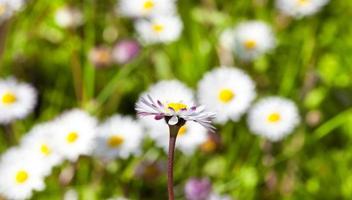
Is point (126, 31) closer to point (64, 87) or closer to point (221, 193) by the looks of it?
point (64, 87)

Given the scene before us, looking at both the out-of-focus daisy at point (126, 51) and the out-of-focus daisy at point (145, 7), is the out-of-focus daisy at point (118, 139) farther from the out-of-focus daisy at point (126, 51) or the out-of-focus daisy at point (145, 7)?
the out-of-focus daisy at point (145, 7)

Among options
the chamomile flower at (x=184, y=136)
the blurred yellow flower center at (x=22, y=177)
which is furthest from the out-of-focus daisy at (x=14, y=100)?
the chamomile flower at (x=184, y=136)

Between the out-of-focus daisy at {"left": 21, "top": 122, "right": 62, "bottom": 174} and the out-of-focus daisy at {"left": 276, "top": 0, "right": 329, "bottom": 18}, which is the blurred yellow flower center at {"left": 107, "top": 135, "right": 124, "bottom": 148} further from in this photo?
the out-of-focus daisy at {"left": 276, "top": 0, "right": 329, "bottom": 18}

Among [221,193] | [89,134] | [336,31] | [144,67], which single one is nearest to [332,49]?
[336,31]

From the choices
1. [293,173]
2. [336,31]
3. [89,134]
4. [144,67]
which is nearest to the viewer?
[89,134]

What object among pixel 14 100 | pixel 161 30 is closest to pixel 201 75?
pixel 161 30

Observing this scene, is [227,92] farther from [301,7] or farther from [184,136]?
[301,7]

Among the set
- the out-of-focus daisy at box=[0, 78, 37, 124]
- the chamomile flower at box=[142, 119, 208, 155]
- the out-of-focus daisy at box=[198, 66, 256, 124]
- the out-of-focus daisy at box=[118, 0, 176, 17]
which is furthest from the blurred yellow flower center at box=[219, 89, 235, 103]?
the out-of-focus daisy at box=[0, 78, 37, 124]
